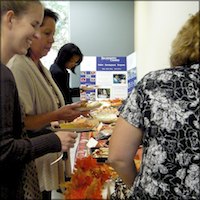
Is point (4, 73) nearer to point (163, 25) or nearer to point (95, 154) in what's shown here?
point (95, 154)

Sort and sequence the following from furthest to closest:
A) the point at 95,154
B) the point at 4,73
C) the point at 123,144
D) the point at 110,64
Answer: the point at 110,64, the point at 95,154, the point at 123,144, the point at 4,73

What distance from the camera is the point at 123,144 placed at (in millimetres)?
1003

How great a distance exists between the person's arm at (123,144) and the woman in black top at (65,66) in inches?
61.5

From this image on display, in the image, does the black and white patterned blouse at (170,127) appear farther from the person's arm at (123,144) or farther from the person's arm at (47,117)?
the person's arm at (47,117)

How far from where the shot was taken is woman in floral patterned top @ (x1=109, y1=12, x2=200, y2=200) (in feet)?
3.04

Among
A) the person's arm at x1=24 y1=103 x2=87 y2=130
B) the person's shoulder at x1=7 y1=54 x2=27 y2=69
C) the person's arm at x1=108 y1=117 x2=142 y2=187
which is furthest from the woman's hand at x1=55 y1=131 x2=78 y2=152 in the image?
the person's shoulder at x1=7 y1=54 x2=27 y2=69

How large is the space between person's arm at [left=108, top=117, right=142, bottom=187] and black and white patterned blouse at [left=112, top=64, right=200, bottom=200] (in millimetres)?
24

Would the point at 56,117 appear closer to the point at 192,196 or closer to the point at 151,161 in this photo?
the point at 151,161

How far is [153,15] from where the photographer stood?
11.0 feet

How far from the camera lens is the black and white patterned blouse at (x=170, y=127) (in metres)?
0.92

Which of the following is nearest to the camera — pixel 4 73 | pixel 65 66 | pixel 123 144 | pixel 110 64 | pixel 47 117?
pixel 4 73

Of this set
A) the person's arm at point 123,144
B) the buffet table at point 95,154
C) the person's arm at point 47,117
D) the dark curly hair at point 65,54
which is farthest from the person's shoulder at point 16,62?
the dark curly hair at point 65,54

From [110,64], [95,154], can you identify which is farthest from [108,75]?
[95,154]

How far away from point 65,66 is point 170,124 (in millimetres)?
1936
